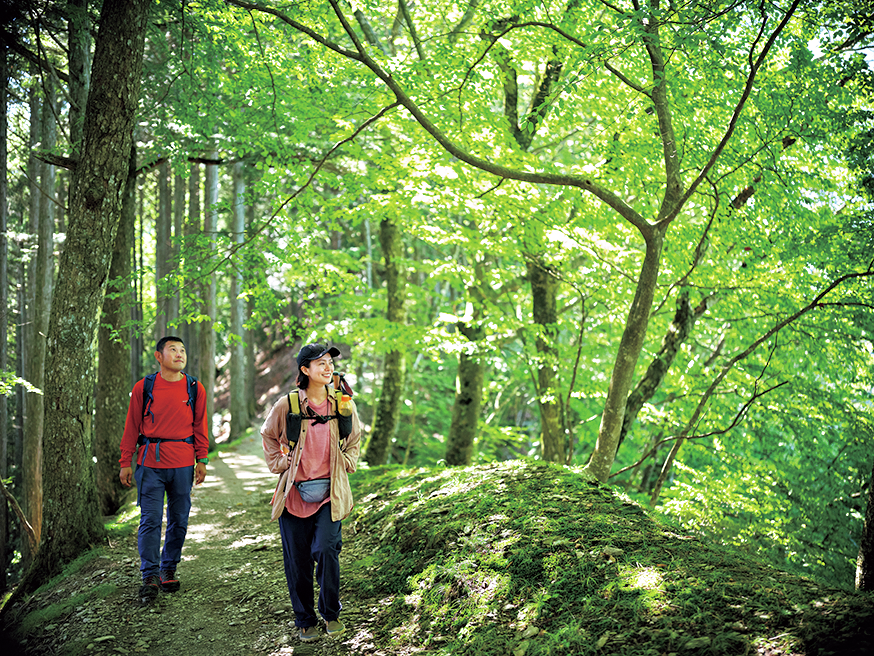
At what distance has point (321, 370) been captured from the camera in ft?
12.2

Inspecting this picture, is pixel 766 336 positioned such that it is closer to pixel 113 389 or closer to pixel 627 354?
pixel 627 354

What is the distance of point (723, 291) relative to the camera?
724 centimetres

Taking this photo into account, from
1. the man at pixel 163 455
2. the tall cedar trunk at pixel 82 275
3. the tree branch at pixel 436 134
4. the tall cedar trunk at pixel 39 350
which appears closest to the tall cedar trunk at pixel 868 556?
the tree branch at pixel 436 134

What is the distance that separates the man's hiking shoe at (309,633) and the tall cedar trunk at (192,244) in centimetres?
415

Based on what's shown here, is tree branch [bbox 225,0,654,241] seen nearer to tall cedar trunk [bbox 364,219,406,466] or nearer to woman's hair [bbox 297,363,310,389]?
woman's hair [bbox 297,363,310,389]

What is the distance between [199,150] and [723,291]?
758 centimetres

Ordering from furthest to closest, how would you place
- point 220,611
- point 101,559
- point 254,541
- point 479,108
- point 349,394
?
point 479,108 → point 254,541 → point 101,559 → point 220,611 → point 349,394

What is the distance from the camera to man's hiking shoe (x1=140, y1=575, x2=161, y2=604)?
4.41m

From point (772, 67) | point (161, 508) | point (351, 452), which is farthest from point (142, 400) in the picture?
point (772, 67)

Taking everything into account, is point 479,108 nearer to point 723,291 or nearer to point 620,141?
point 620,141

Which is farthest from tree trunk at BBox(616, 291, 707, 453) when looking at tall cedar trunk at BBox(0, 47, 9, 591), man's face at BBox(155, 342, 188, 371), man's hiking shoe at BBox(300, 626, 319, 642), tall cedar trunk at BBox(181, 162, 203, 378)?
tall cedar trunk at BBox(0, 47, 9, 591)

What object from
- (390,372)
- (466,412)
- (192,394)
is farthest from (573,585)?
(390,372)

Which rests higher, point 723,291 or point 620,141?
point 620,141

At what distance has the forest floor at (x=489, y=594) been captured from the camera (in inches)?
109
